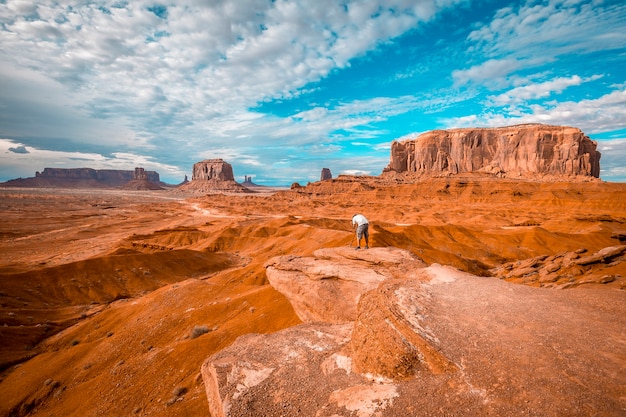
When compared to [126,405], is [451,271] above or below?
above

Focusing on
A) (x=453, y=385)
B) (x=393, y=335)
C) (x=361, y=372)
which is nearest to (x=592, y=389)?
(x=453, y=385)

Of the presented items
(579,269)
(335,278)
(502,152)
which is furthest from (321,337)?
(502,152)

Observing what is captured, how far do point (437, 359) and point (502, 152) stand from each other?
175059 millimetres

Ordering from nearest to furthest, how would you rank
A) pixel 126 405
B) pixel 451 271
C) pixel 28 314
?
pixel 451 271, pixel 126 405, pixel 28 314

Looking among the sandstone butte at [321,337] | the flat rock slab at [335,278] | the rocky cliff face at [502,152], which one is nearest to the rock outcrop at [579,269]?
the sandstone butte at [321,337]

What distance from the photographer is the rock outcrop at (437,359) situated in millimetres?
5406

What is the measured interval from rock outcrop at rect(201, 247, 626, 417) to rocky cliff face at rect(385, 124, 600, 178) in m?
159

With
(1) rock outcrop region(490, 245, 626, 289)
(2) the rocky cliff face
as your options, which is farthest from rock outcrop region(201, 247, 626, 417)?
(2) the rocky cliff face

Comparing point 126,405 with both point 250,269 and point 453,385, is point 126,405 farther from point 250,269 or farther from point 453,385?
point 250,269

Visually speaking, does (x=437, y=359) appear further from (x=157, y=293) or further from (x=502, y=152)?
(x=502, y=152)

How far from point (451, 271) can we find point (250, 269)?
22.3 meters

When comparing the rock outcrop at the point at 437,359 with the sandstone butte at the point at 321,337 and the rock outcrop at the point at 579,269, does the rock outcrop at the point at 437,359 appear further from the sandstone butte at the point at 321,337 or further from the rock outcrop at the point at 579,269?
the rock outcrop at the point at 579,269

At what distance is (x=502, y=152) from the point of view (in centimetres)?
15175

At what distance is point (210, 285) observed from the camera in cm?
2541
